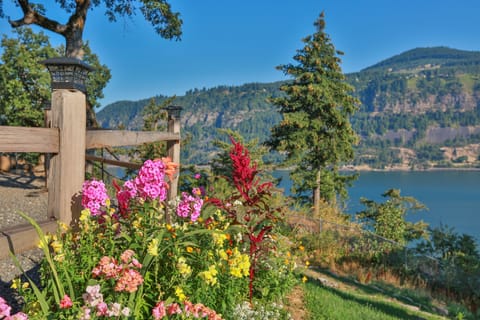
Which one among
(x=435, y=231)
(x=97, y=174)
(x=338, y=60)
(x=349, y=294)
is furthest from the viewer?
(x=338, y=60)

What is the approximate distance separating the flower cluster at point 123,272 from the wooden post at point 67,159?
777 mm

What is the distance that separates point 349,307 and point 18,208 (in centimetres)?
609

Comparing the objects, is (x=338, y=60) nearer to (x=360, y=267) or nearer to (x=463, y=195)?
(x=360, y=267)

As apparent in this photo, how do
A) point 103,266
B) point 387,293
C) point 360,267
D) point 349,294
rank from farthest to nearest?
point 360,267
point 387,293
point 349,294
point 103,266

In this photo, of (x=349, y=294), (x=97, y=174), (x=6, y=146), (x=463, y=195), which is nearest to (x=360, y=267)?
(x=349, y=294)

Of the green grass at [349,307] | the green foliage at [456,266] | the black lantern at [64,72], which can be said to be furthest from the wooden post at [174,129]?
the green foliage at [456,266]

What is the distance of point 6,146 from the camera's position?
236 centimetres

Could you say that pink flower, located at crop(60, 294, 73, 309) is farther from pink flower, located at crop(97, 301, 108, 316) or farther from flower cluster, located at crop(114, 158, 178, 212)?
flower cluster, located at crop(114, 158, 178, 212)

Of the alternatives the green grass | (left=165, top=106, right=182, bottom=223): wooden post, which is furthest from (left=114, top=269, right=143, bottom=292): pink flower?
(left=165, top=106, right=182, bottom=223): wooden post

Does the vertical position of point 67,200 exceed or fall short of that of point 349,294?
it exceeds it

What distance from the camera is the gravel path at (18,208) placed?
3.49 meters

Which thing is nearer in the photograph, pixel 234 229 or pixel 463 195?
pixel 234 229

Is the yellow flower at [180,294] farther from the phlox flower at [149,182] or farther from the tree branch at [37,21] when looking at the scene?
the tree branch at [37,21]

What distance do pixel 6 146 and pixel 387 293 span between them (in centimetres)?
646
